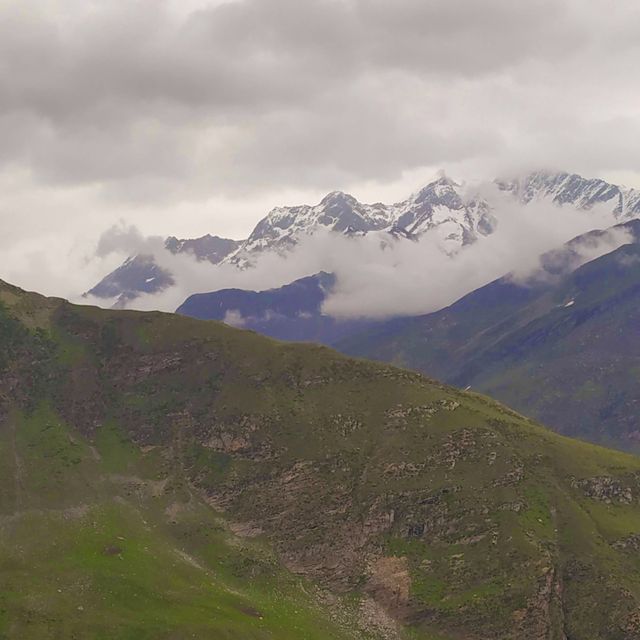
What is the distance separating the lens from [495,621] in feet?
629

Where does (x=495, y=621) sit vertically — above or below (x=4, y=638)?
below

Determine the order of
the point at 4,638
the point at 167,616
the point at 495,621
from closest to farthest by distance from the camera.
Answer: the point at 4,638, the point at 167,616, the point at 495,621

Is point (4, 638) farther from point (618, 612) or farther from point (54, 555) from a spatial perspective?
point (618, 612)

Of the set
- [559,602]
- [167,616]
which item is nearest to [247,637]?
[167,616]

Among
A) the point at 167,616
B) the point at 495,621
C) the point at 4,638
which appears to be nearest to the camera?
the point at 4,638

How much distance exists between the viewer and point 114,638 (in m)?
168

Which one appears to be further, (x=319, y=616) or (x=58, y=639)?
(x=319, y=616)

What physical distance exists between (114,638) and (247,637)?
1131 inches

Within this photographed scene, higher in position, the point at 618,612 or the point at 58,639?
the point at 58,639

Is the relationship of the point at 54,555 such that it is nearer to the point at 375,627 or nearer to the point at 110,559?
the point at 110,559

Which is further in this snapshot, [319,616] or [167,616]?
[319,616]

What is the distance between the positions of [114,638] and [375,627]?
213 ft

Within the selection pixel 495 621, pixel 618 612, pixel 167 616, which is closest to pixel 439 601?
pixel 495 621

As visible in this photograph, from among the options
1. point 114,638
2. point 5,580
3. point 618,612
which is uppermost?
point 5,580
